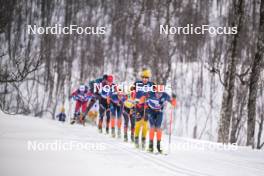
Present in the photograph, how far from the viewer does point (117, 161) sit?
7.95 metres

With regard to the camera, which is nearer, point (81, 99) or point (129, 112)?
point (129, 112)

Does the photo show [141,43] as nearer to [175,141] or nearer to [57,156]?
[175,141]

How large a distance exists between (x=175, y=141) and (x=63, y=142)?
4.32 meters

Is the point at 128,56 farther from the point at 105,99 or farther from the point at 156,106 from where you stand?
the point at 156,106

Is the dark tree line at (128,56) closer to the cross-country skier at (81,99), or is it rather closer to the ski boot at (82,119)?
the cross-country skier at (81,99)

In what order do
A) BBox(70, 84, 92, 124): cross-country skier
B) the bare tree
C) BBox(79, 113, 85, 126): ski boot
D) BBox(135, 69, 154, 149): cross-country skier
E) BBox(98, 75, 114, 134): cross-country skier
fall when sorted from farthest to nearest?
BBox(70, 84, 92, 124): cross-country skier < BBox(79, 113, 85, 126): ski boot < the bare tree < BBox(98, 75, 114, 134): cross-country skier < BBox(135, 69, 154, 149): cross-country skier

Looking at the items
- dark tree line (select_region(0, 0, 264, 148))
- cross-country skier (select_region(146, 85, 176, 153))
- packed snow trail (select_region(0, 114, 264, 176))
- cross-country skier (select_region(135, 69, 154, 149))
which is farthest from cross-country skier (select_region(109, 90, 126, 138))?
dark tree line (select_region(0, 0, 264, 148))

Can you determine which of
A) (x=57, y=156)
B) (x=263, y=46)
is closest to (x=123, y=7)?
(x=263, y=46)

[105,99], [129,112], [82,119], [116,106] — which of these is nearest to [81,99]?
[82,119]

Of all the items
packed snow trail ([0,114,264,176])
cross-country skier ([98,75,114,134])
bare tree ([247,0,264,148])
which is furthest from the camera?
bare tree ([247,0,264,148])

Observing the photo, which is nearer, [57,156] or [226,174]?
[226,174]

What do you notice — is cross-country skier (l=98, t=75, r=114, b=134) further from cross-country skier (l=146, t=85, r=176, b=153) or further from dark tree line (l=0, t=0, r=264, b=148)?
dark tree line (l=0, t=0, r=264, b=148)

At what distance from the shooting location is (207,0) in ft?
166

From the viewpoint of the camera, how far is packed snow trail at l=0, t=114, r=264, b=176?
22.4 ft
